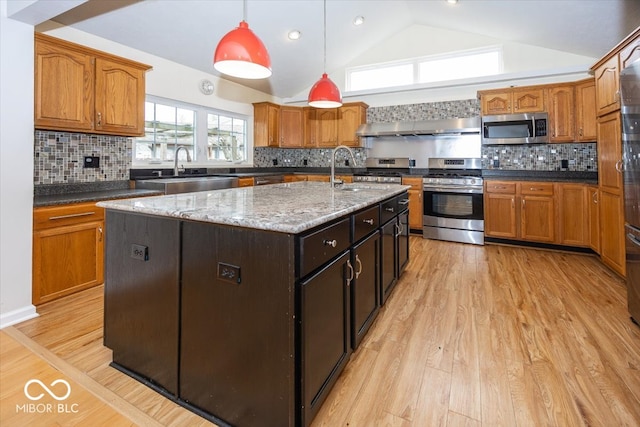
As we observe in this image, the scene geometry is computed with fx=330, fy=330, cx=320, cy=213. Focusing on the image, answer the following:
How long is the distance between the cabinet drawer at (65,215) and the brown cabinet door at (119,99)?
82cm

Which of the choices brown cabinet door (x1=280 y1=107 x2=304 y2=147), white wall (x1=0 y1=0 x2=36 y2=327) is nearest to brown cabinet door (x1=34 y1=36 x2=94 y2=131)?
white wall (x1=0 y1=0 x2=36 y2=327)

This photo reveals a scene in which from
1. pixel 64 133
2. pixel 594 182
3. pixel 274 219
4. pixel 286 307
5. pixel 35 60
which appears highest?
pixel 35 60

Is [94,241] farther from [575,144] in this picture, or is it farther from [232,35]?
[575,144]

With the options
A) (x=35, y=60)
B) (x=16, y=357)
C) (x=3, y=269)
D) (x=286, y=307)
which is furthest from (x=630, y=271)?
(x=35, y=60)

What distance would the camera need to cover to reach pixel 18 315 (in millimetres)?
2283

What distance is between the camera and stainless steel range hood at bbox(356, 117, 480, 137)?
4.86m

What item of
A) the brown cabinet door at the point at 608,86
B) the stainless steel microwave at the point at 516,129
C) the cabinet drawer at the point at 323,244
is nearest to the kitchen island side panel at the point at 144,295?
the cabinet drawer at the point at 323,244

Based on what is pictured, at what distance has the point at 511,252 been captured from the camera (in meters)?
4.16

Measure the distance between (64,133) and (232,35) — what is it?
2379mm

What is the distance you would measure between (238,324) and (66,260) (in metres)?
2.14

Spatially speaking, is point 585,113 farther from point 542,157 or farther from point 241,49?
point 241,49

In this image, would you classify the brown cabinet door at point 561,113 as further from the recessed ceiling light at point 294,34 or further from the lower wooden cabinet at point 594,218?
the recessed ceiling light at point 294,34

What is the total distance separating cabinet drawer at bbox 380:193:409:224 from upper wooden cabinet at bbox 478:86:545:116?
2.64 metres

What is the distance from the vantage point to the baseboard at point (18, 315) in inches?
87.0
